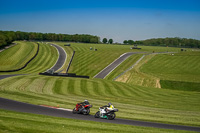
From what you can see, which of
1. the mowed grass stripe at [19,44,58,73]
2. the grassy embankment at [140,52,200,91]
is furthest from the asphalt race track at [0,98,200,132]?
the mowed grass stripe at [19,44,58,73]

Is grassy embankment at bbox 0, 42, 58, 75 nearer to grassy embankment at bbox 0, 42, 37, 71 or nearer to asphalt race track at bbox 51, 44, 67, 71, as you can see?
grassy embankment at bbox 0, 42, 37, 71

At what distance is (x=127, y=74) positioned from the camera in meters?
76.4

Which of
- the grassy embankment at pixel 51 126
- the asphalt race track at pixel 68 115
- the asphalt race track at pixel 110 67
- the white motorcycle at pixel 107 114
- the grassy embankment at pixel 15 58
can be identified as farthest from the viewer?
the grassy embankment at pixel 15 58

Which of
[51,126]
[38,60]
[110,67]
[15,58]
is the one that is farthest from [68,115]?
[15,58]

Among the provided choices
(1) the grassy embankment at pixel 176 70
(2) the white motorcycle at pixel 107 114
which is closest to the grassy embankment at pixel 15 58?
(1) the grassy embankment at pixel 176 70

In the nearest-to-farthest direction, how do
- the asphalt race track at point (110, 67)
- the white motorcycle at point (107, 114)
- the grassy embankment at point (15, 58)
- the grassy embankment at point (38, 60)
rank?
the white motorcycle at point (107, 114) → the asphalt race track at point (110, 67) → the grassy embankment at point (38, 60) → the grassy embankment at point (15, 58)

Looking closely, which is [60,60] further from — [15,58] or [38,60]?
[15,58]

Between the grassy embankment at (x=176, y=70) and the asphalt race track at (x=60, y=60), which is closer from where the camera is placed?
the grassy embankment at (x=176, y=70)

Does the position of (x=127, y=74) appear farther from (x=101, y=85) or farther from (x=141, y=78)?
(x=101, y=85)

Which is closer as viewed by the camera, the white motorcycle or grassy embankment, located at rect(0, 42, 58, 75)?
the white motorcycle

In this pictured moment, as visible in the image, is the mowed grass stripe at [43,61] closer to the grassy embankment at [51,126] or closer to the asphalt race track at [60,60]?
the asphalt race track at [60,60]

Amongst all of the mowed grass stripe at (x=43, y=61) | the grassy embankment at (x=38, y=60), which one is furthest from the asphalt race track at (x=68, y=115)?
the mowed grass stripe at (x=43, y=61)

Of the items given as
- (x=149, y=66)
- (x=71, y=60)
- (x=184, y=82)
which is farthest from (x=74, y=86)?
(x=71, y=60)

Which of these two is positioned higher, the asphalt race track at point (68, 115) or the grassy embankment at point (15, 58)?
the grassy embankment at point (15, 58)
